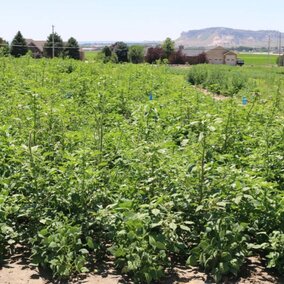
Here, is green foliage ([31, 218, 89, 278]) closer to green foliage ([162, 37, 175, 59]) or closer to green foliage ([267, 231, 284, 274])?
green foliage ([267, 231, 284, 274])

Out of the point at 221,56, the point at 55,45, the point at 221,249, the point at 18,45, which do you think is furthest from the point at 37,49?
the point at 221,249

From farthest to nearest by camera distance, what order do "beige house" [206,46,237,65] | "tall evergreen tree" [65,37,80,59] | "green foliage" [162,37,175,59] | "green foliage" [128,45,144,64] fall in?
"beige house" [206,46,237,65], "green foliage" [162,37,175,59], "green foliage" [128,45,144,64], "tall evergreen tree" [65,37,80,59]

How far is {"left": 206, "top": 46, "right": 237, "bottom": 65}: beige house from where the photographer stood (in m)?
91.9

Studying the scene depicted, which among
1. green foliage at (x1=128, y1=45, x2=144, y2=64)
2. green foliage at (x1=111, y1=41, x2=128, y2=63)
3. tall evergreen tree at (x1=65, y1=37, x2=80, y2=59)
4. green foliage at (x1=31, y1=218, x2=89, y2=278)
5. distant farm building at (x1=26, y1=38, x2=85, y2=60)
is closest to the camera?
green foliage at (x1=31, y1=218, x2=89, y2=278)

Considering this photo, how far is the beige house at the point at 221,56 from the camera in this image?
301 ft

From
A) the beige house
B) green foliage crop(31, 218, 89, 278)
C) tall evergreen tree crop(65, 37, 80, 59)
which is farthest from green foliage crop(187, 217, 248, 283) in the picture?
the beige house

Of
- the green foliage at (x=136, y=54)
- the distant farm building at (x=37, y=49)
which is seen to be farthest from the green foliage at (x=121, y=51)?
the distant farm building at (x=37, y=49)

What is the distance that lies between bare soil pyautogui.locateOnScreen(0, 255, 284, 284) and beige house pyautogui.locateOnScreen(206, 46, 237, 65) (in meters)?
88.5

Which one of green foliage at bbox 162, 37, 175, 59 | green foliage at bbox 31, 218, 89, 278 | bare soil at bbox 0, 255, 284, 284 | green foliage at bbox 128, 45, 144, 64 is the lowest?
bare soil at bbox 0, 255, 284, 284

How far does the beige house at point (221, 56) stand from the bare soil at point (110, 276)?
88.5 metres

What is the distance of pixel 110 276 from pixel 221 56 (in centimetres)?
9670

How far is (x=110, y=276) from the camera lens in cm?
316

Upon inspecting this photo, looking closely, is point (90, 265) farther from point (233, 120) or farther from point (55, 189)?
point (233, 120)

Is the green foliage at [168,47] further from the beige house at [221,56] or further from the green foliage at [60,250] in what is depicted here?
the green foliage at [60,250]
